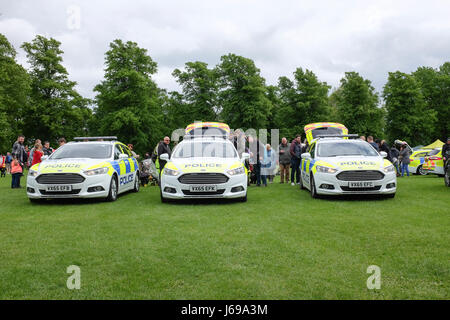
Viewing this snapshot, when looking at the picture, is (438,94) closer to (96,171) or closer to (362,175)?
(362,175)

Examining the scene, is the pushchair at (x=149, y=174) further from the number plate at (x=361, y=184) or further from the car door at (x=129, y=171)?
the number plate at (x=361, y=184)

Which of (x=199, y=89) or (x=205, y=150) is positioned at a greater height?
(x=199, y=89)

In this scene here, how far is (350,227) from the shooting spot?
7184mm

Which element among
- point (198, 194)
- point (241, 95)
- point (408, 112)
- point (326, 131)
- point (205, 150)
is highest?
point (241, 95)

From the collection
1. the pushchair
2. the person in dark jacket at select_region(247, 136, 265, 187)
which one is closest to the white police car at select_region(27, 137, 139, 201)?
the pushchair

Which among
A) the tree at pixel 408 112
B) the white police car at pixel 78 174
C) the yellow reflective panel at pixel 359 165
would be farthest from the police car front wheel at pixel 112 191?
the tree at pixel 408 112

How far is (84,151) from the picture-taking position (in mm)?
12250

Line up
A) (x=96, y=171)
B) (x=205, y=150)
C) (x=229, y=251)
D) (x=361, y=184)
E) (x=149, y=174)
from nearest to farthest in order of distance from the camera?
(x=229, y=251)
(x=361, y=184)
(x=96, y=171)
(x=205, y=150)
(x=149, y=174)

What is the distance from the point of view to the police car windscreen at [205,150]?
1173 cm

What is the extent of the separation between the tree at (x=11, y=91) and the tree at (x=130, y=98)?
8010 millimetres

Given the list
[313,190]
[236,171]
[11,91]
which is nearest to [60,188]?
[236,171]

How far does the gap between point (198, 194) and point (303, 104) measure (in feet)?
150

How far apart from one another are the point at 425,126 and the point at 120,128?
3937cm

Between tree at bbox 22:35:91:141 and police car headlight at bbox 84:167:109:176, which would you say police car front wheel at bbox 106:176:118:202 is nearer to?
police car headlight at bbox 84:167:109:176
